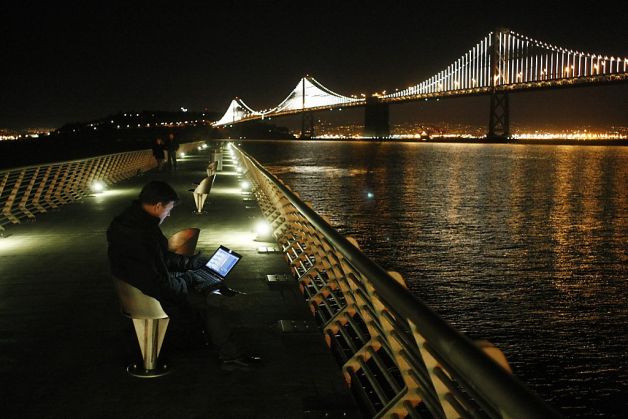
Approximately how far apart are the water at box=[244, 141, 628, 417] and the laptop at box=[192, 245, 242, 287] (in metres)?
3.96

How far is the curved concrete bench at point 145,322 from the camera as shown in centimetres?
427

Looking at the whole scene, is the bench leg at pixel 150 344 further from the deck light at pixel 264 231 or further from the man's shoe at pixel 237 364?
the deck light at pixel 264 231

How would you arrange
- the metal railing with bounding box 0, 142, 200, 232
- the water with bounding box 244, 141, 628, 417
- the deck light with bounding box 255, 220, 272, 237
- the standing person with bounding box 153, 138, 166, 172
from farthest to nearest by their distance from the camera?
the standing person with bounding box 153, 138, 166, 172
the metal railing with bounding box 0, 142, 200, 232
the deck light with bounding box 255, 220, 272, 237
the water with bounding box 244, 141, 628, 417

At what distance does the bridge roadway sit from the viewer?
428cm

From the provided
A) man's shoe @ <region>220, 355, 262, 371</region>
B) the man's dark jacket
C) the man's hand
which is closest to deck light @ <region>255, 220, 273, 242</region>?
the man's hand

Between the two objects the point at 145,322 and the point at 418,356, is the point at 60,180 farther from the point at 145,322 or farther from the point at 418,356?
the point at 418,356

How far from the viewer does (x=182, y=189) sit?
71.3ft

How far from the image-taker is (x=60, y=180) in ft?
69.5

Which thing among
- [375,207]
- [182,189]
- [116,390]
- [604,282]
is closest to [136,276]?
[116,390]

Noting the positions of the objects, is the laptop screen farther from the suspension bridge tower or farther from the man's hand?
the suspension bridge tower

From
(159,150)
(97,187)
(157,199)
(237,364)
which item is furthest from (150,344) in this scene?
(159,150)

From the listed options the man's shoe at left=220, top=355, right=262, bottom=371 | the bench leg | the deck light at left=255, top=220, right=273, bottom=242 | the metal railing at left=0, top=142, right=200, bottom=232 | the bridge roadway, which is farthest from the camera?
the metal railing at left=0, top=142, right=200, bottom=232

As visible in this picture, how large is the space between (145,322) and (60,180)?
1792cm

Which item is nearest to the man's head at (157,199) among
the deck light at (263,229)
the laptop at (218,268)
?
the laptop at (218,268)
